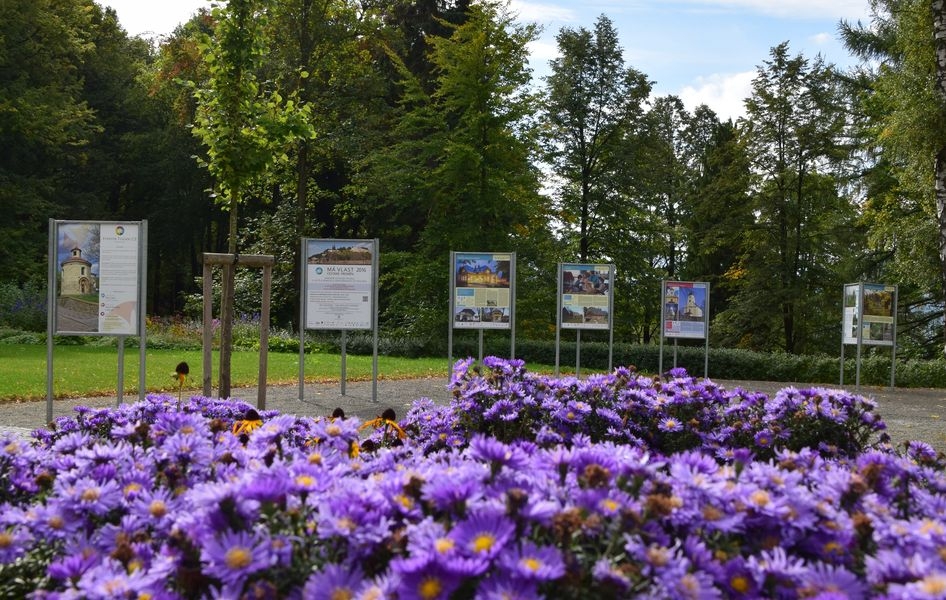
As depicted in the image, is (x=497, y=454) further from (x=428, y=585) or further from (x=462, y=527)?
(x=428, y=585)

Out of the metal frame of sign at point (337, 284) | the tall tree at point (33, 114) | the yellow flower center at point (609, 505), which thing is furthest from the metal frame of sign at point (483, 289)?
the tall tree at point (33, 114)

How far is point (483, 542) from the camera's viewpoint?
1519 millimetres

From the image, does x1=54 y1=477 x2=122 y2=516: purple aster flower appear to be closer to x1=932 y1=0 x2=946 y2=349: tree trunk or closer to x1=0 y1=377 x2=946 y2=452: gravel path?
x1=0 y1=377 x2=946 y2=452: gravel path

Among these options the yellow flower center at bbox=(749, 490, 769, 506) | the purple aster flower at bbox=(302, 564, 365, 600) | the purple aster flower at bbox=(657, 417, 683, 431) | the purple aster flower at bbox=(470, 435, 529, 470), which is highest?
the purple aster flower at bbox=(470, 435, 529, 470)

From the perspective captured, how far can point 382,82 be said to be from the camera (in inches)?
1248

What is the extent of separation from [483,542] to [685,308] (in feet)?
56.6

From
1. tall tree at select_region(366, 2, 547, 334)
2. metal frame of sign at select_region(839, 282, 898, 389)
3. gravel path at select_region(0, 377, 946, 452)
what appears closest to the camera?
gravel path at select_region(0, 377, 946, 452)

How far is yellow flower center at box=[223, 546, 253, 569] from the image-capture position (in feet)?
5.08

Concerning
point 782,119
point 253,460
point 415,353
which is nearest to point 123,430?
point 253,460

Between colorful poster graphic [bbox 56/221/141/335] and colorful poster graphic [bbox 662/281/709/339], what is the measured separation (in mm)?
11203

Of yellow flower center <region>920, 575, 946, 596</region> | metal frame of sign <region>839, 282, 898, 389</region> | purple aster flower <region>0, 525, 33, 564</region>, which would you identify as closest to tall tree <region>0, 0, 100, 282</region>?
metal frame of sign <region>839, 282, 898, 389</region>

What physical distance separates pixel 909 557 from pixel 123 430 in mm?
2186

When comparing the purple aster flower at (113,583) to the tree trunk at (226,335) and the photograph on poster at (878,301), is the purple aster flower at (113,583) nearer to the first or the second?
the tree trunk at (226,335)

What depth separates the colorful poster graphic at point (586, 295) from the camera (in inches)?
596
